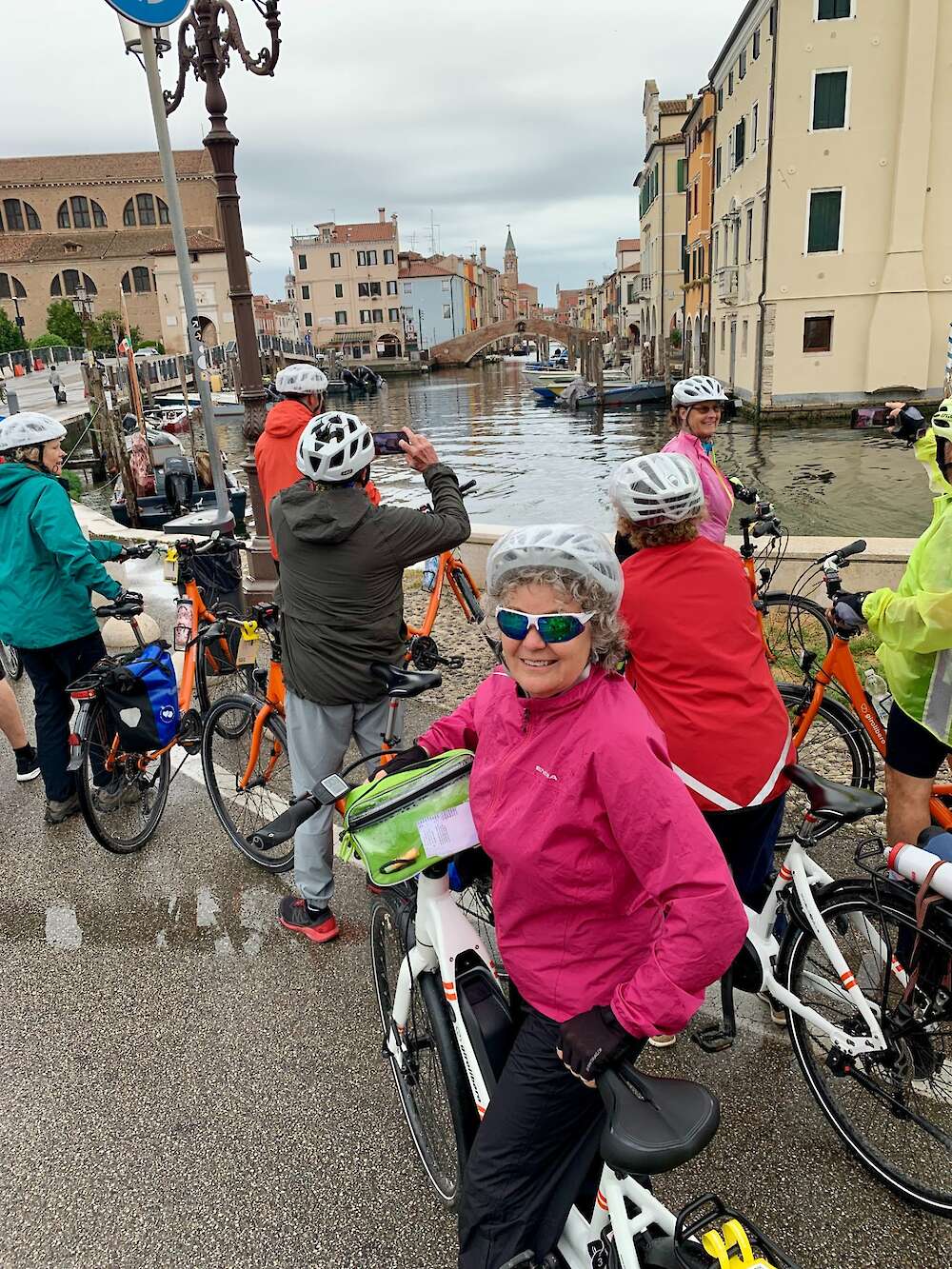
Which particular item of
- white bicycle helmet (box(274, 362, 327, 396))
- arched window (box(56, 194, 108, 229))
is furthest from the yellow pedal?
arched window (box(56, 194, 108, 229))

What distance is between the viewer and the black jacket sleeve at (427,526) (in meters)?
3.23

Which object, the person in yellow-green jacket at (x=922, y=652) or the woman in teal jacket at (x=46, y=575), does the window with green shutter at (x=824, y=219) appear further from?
the person in yellow-green jacket at (x=922, y=652)

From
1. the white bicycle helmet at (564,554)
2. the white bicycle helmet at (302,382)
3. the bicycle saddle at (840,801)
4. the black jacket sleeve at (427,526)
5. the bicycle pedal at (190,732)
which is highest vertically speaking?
the white bicycle helmet at (302,382)

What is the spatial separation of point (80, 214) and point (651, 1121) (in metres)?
97.1

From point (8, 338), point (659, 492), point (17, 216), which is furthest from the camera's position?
point (17, 216)

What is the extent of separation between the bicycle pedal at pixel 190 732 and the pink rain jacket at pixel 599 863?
3.14 m

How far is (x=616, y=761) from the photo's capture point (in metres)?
1.66

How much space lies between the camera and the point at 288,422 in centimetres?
593

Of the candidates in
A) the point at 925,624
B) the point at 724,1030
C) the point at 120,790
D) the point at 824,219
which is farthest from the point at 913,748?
the point at 824,219

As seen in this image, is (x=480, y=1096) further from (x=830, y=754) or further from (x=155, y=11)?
(x=155, y=11)

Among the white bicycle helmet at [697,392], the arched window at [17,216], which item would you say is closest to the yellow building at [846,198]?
the white bicycle helmet at [697,392]

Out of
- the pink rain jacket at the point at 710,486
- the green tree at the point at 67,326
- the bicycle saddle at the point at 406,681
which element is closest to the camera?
the bicycle saddle at the point at 406,681

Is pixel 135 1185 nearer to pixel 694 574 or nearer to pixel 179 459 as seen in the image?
pixel 694 574

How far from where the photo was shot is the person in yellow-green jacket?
2.76 meters
